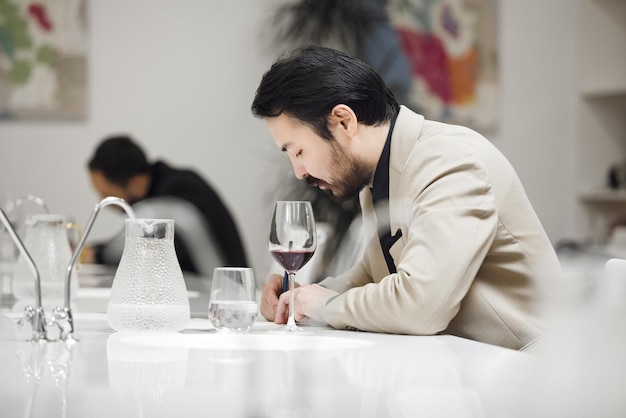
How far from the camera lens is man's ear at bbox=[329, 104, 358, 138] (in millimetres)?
1680

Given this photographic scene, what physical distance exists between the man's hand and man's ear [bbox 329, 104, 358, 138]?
1.03 ft

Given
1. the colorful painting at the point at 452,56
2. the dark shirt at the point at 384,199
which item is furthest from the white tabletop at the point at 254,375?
the colorful painting at the point at 452,56

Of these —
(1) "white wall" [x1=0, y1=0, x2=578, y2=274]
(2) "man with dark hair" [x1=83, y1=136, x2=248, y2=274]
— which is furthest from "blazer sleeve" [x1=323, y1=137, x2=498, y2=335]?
(1) "white wall" [x1=0, y1=0, x2=578, y2=274]

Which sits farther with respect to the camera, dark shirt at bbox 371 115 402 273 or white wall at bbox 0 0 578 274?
white wall at bbox 0 0 578 274

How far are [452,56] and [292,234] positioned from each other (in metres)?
4.30

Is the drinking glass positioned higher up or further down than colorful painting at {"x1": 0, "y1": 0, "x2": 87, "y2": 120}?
further down

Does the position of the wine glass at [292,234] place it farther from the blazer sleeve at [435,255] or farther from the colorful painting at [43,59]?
the colorful painting at [43,59]

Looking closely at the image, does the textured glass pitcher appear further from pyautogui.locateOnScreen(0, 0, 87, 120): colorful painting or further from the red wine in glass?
pyautogui.locateOnScreen(0, 0, 87, 120): colorful painting

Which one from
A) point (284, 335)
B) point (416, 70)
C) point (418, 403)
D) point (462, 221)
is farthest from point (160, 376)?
point (416, 70)

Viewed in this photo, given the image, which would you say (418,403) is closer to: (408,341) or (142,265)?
(408,341)

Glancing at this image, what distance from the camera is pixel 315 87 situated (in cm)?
164

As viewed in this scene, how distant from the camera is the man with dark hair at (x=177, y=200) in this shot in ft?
13.0

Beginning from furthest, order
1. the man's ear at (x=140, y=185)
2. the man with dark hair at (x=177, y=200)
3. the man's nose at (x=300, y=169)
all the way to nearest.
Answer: the man's ear at (x=140, y=185) → the man with dark hair at (x=177, y=200) → the man's nose at (x=300, y=169)

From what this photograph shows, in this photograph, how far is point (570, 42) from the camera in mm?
5824
